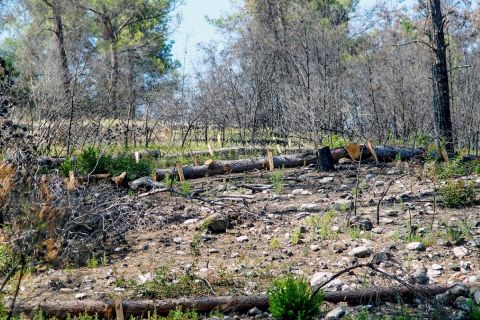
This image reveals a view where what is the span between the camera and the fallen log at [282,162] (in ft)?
34.1

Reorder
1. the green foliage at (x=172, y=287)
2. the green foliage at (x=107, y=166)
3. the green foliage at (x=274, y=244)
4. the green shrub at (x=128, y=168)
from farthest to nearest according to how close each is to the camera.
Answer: the green shrub at (x=128, y=168)
the green foliage at (x=107, y=166)
the green foliage at (x=274, y=244)
the green foliage at (x=172, y=287)

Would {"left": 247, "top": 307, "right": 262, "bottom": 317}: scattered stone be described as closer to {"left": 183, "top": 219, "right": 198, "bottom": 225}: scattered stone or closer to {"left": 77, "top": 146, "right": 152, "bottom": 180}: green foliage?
{"left": 183, "top": 219, "right": 198, "bottom": 225}: scattered stone

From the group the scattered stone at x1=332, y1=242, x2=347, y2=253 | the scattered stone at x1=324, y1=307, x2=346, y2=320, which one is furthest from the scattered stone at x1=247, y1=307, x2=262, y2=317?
the scattered stone at x1=332, y1=242, x2=347, y2=253

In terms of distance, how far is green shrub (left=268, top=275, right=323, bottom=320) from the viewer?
13.8 ft

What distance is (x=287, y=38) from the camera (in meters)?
20.9

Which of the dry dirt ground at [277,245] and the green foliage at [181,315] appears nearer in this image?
the green foliage at [181,315]

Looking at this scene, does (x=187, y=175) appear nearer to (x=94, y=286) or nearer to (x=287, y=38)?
(x=94, y=286)

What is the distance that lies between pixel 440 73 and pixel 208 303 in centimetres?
837

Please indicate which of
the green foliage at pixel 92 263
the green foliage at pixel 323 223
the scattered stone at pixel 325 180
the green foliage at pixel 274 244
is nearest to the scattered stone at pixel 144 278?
the green foliage at pixel 92 263

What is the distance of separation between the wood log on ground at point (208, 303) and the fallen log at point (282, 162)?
5.67 meters

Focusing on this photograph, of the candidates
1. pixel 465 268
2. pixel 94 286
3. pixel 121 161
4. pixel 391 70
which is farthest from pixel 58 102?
pixel 391 70

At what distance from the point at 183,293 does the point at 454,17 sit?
2030cm

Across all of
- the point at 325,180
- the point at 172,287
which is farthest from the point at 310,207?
the point at 172,287

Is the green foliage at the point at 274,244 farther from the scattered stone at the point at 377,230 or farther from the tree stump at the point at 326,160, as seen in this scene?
the tree stump at the point at 326,160
